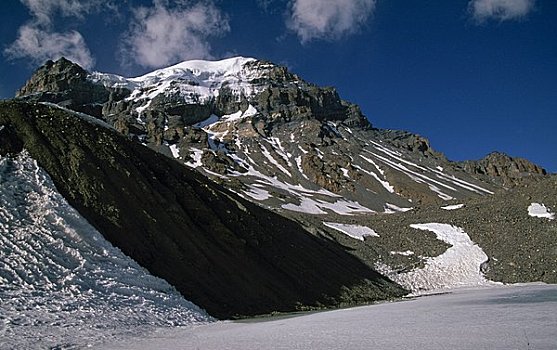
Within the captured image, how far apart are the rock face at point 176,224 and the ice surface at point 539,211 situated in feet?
83.2

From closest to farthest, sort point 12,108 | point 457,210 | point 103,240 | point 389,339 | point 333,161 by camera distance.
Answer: point 389,339
point 103,240
point 12,108
point 457,210
point 333,161

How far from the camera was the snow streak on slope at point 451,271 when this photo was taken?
1759 inches

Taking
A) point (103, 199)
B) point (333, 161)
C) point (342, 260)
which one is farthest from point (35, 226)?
point (333, 161)

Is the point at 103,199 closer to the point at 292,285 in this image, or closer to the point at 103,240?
the point at 103,240

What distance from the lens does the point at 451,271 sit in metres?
47.2

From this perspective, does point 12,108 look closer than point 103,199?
No

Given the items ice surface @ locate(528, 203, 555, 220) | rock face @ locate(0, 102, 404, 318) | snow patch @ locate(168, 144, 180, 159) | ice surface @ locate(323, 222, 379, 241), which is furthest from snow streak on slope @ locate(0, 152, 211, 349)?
snow patch @ locate(168, 144, 180, 159)

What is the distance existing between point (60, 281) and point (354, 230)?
44633 millimetres

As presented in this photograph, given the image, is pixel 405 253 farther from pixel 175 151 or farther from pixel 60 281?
pixel 175 151

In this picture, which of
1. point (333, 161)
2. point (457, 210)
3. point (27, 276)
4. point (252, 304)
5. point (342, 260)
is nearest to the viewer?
point (27, 276)

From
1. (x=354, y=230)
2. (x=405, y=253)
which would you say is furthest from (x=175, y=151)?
(x=405, y=253)

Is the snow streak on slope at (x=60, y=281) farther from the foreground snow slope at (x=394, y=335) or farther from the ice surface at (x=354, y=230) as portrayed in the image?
the ice surface at (x=354, y=230)

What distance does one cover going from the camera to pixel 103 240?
2178 cm

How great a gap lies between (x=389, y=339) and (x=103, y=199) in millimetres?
18228
